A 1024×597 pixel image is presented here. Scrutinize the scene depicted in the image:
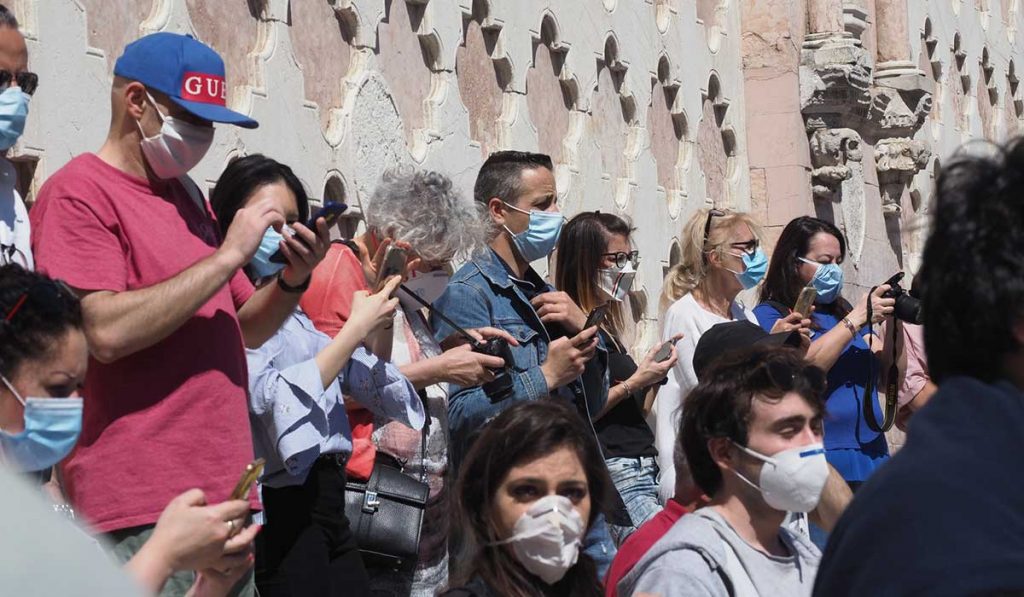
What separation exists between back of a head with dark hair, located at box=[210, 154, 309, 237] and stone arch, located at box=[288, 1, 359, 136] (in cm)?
203

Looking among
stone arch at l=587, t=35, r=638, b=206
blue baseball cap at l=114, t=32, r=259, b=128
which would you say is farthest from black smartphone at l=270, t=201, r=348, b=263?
stone arch at l=587, t=35, r=638, b=206

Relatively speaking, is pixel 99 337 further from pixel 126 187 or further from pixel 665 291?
pixel 665 291

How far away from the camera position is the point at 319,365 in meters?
3.93

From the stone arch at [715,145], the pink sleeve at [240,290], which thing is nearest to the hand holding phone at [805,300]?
the pink sleeve at [240,290]

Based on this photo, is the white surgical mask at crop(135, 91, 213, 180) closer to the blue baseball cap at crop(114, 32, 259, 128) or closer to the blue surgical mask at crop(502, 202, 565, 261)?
the blue baseball cap at crop(114, 32, 259, 128)

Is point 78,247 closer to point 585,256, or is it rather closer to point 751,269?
point 585,256

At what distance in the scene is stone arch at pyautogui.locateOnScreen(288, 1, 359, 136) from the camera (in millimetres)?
6234

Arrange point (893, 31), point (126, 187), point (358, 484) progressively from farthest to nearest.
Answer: point (893, 31), point (358, 484), point (126, 187)

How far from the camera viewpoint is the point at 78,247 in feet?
11.0

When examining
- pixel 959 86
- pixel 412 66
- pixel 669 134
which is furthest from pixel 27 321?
pixel 959 86

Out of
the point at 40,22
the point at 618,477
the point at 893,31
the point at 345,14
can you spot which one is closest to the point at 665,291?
the point at 618,477

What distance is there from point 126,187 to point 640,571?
1.27 meters

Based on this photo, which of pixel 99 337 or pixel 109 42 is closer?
pixel 99 337

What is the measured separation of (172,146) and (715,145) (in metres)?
7.58
